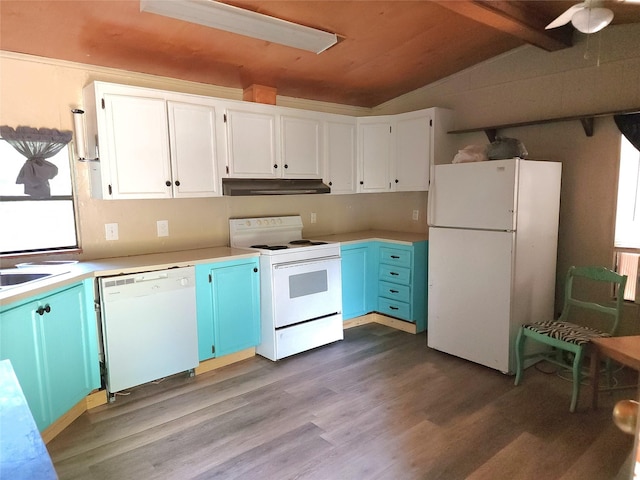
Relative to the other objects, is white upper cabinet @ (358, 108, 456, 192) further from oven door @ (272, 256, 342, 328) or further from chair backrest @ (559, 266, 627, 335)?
chair backrest @ (559, 266, 627, 335)

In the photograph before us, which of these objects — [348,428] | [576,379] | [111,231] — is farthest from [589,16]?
[111,231]

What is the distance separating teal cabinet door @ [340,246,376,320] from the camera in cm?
393

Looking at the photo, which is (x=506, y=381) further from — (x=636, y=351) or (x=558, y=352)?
(x=636, y=351)

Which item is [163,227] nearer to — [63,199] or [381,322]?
[63,199]

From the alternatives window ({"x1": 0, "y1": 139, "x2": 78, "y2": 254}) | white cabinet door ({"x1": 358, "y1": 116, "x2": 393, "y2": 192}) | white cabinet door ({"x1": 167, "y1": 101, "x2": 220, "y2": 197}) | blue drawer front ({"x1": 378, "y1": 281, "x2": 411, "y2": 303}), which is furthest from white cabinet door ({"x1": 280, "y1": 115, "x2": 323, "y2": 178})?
window ({"x1": 0, "y1": 139, "x2": 78, "y2": 254})

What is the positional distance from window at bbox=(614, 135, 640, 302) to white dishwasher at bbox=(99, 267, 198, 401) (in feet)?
10.4

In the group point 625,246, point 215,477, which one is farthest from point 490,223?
point 215,477

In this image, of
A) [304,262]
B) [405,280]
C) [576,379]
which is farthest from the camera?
[405,280]

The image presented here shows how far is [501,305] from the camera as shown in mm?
2986

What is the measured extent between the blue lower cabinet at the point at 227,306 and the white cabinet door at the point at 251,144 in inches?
30.3

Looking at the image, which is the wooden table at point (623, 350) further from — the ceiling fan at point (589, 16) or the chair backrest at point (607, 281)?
the ceiling fan at point (589, 16)

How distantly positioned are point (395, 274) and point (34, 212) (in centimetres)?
296

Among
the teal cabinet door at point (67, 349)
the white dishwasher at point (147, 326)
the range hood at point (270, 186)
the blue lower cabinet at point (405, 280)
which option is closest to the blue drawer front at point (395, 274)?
the blue lower cabinet at point (405, 280)

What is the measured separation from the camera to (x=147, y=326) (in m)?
2.76
